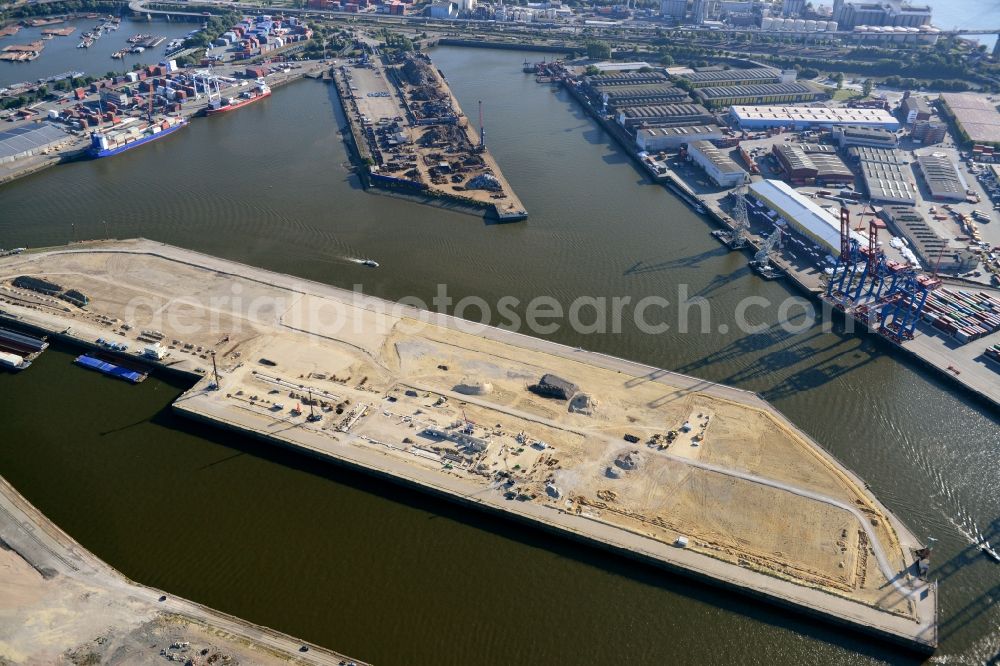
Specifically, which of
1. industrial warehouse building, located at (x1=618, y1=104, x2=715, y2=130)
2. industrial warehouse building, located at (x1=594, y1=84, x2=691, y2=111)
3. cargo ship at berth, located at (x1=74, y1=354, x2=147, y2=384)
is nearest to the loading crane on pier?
industrial warehouse building, located at (x1=618, y1=104, x2=715, y2=130)

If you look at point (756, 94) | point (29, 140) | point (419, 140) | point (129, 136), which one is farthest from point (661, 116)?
point (29, 140)

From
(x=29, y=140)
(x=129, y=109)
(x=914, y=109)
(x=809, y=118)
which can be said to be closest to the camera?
(x=29, y=140)

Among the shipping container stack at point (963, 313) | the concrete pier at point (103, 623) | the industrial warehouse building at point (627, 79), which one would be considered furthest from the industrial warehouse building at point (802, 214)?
the concrete pier at point (103, 623)

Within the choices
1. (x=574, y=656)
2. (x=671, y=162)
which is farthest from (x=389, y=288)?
(x=671, y=162)

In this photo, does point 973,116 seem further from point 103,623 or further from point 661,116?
point 103,623

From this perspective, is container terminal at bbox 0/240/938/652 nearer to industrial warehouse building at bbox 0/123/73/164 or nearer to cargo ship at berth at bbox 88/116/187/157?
cargo ship at berth at bbox 88/116/187/157

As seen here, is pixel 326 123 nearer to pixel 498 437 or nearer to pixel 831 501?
pixel 498 437
